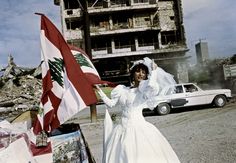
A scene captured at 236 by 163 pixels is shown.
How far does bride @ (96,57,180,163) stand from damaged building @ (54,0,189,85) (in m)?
34.6

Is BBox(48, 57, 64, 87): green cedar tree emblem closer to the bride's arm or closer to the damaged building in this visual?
the bride's arm

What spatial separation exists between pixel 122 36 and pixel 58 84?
125ft

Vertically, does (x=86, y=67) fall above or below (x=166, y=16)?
below

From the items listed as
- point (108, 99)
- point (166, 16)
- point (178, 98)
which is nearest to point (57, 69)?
point (108, 99)

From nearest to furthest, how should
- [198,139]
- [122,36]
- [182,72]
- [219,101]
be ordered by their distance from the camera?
[198,139] < [219,101] < [182,72] < [122,36]

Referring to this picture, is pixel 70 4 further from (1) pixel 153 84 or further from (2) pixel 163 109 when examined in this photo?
(1) pixel 153 84

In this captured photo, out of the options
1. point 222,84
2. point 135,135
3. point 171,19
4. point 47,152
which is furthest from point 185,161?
point 171,19

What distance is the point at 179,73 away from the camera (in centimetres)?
4156

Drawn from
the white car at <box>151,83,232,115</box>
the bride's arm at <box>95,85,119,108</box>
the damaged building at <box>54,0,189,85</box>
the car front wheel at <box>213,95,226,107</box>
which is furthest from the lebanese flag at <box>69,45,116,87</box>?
the damaged building at <box>54,0,189,85</box>

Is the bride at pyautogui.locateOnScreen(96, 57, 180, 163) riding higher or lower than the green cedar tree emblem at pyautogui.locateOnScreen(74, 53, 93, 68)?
lower

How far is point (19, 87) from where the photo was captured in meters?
39.8

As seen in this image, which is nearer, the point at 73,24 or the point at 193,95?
the point at 193,95

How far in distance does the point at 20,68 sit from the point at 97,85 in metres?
41.9

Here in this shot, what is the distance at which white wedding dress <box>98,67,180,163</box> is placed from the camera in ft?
14.6
